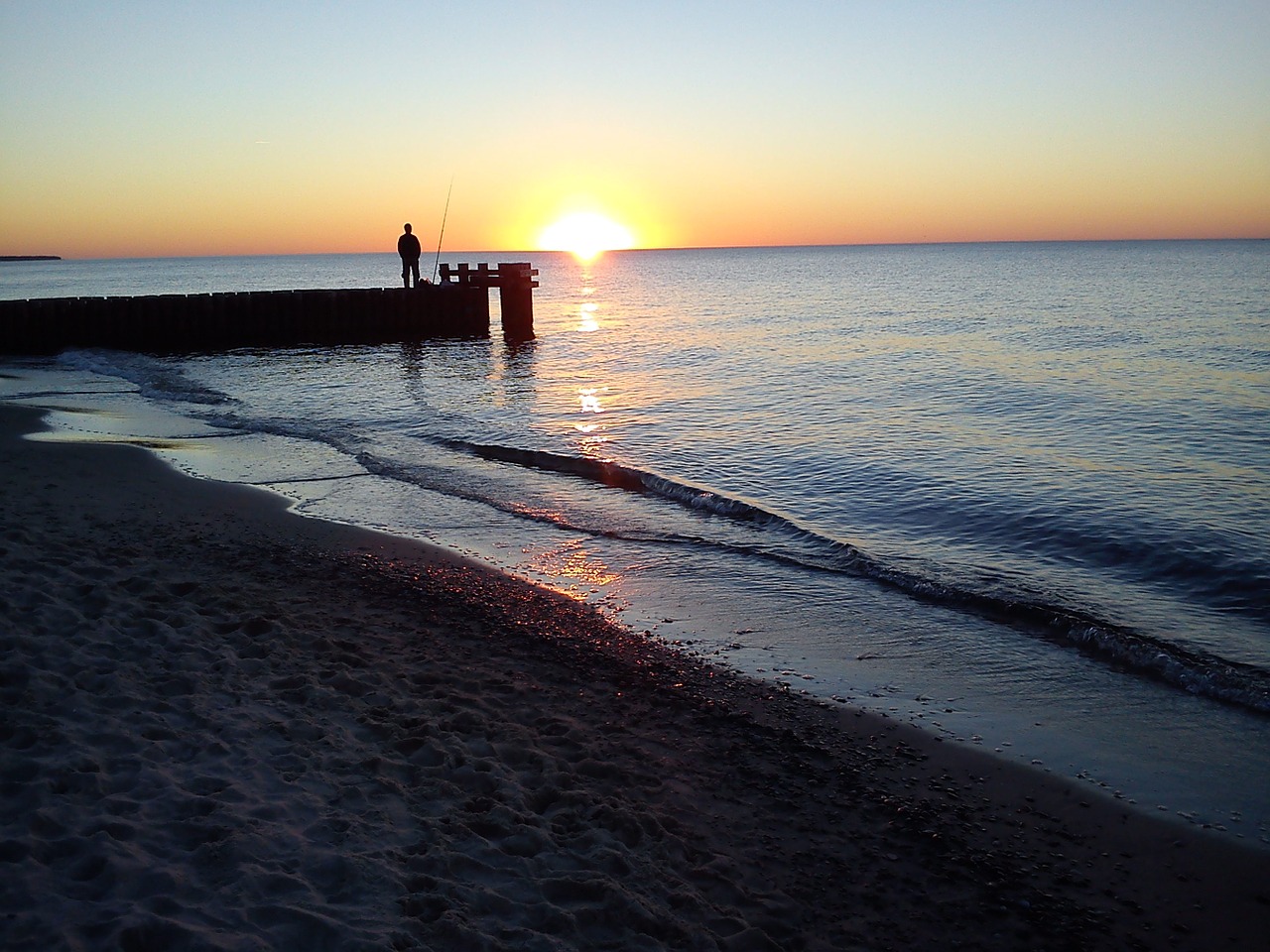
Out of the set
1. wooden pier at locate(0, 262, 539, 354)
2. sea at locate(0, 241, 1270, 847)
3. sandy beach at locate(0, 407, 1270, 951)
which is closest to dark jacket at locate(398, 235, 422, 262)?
wooden pier at locate(0, 262, 539, 354)

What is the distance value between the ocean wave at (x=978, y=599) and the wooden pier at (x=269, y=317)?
67.3 feet

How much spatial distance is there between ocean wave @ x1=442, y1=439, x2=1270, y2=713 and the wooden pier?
67.3ft

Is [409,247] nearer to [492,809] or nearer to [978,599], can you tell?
[978,599]

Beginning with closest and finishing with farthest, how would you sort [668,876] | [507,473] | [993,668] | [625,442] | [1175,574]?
[668,876] → [993,668] → [1175,574] → [507,473] → [625,442]

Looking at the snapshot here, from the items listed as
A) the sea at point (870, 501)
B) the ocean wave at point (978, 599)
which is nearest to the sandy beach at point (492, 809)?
the sea at point (870, 501)

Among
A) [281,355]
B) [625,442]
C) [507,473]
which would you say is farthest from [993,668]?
[281,355]

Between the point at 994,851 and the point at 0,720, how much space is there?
4.86m

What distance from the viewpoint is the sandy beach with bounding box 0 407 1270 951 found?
3639 millimetres

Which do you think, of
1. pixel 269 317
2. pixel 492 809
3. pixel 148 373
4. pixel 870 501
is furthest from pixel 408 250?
pixel 492 809

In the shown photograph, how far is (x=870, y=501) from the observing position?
12.0m

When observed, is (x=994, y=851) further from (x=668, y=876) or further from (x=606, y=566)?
(x=606, y=566)

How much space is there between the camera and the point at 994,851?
4629 mm

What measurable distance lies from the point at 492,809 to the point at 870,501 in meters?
8.52

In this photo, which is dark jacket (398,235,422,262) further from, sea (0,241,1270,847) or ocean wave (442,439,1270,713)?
ocean wave (442,439,1270,713)
